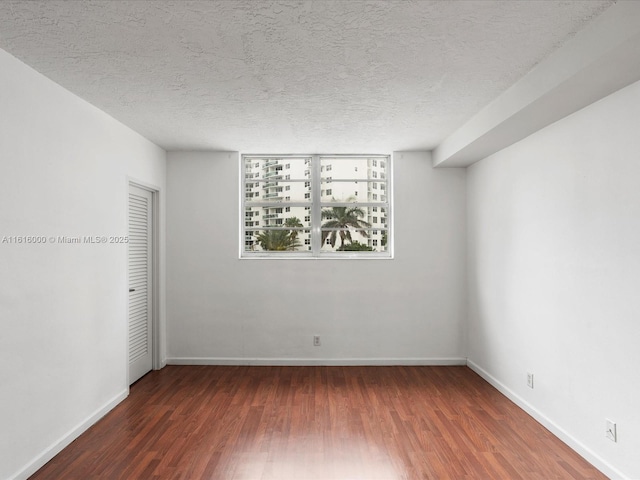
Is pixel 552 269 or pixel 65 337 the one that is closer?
pixel 65 337

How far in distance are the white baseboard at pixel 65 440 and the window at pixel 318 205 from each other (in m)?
2.20

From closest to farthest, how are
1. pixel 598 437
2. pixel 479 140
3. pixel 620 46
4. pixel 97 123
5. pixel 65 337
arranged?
pixel 620 46 < pixel 598 437 < pixel 65 337 < pixel 97 123 < pixel 479 140

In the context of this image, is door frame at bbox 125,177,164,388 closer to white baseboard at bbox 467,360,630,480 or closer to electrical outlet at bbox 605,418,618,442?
white baseboard at bbox 467,360,630,480

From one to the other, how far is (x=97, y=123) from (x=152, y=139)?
1007 mm

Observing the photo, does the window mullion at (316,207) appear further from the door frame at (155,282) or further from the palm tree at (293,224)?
the door frame at (155,282)

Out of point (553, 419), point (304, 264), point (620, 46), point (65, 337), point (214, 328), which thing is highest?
point (620, 46)

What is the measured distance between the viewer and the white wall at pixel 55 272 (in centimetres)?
245

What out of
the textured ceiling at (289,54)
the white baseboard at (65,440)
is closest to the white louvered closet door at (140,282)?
the white baseboard at (65,440)

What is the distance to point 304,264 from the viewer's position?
16.4 ft

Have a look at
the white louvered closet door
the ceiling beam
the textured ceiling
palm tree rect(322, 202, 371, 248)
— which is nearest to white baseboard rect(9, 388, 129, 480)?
the white louvered closet door

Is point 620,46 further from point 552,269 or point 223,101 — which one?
point 223,101

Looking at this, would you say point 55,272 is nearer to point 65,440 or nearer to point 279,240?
point 65,440

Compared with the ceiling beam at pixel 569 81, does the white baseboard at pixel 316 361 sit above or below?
below

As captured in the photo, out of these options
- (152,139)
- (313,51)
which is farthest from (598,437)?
(152,139)
